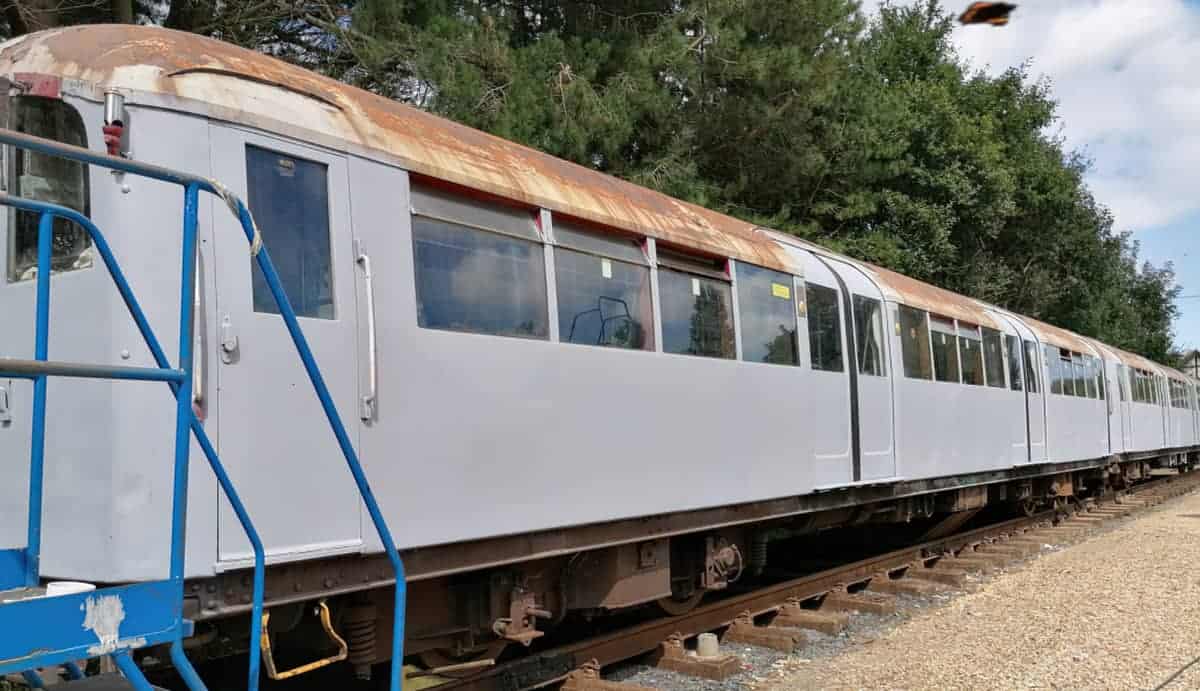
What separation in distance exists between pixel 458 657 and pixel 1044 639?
4.59 meters

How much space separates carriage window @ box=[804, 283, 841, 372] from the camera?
8.57m

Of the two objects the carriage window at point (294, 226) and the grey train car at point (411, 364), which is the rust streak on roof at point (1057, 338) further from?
the carriage window at point (294, 226)

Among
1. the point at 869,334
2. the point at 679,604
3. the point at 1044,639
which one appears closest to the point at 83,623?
the point at 679,604

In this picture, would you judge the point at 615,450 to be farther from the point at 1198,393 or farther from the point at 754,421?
the point at 1198,393

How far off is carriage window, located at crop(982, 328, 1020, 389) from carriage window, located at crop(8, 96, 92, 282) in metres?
11.2

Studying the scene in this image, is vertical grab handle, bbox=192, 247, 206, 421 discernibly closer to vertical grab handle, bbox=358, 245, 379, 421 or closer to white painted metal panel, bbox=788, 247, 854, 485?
vertical grab handle, bbox=358, 245, 379, 421

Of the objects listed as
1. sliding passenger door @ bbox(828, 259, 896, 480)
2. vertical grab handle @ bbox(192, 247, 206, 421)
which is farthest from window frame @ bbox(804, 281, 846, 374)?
vertical grab handle @ bbox(192, 247, 206, 421)

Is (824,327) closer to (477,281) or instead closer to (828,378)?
(828,378)

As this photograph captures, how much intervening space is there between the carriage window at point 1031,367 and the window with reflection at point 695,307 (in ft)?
28.8

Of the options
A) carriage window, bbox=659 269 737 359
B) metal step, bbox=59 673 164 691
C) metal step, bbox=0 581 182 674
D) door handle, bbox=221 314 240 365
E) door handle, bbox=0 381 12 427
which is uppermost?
carriage window, bbox=659 269 737 359

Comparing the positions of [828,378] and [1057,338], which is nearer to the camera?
[828,378]

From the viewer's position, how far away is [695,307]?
699cm

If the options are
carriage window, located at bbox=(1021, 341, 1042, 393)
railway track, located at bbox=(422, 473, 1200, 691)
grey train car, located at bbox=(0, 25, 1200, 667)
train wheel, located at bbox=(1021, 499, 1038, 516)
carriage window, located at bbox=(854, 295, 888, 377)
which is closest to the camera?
grey train car, located at bbox=(0, 25, 1200, 667)

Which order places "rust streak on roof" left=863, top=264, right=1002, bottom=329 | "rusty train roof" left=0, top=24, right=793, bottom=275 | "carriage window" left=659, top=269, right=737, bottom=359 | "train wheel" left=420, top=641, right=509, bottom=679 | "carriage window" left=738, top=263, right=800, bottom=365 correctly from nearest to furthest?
"rusty train roof" left=0, top=24, right=793, bottom=275, "train wheel" left=420, top=641, right=509, bottom=679, "carriage window" left=659, top=269, right=737, bottom=359, "carriage window" left=738, top=263, right=800, bottom=365, "rust streak on roof" left=863, top=264, right=1002, bottom=329
